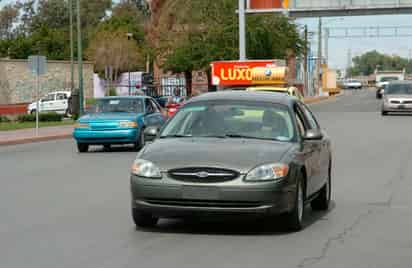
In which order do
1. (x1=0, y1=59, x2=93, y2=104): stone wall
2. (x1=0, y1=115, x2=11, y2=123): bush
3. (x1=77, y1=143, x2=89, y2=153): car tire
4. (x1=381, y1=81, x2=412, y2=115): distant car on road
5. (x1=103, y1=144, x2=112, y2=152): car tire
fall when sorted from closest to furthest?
1. (x1=77, y1=143, x2=89, y2=153): car tire
2. (x1=103, y1=144, x2=112, y2=152): car tire
3. (x1=0, y1=115, x2=11, y2=123): bush
4. (x1=381, y1=81, x2=412, y2=115): distant car on road
5. (x1=0, y1=59, x2=93, y2=104): stone wall

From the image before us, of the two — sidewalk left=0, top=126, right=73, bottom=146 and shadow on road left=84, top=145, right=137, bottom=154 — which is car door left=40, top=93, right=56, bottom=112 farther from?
shadow on road left=84, top=145, right=137, bottom=154

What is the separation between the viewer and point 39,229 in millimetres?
11102

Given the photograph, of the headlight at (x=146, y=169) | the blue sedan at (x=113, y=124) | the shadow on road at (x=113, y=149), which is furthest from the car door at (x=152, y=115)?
the headlight at (x=146, y=169)

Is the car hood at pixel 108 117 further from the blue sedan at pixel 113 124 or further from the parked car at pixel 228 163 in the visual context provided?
the parked car at pixel 228 163

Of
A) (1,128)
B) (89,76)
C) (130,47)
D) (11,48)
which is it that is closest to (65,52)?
(11,48)

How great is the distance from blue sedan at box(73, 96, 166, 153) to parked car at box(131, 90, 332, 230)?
12.6m

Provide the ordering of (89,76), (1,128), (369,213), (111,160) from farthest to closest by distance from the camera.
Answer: (89,76) → (1,128) → (111,160) → (369,213)

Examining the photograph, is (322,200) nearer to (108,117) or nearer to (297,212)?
(297,212)

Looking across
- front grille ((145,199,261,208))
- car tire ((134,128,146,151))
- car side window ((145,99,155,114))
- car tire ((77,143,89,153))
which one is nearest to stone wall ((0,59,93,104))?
car side window ((145,99,155,114))

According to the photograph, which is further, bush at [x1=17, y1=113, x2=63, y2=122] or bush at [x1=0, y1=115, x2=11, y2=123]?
bush at [x1=17, y1=113, x2=63, y2=122]

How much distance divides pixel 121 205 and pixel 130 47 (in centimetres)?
7417

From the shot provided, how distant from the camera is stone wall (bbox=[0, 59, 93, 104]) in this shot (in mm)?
61625

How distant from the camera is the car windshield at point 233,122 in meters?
11.0

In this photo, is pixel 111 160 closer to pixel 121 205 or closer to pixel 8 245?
pixel 121 205
